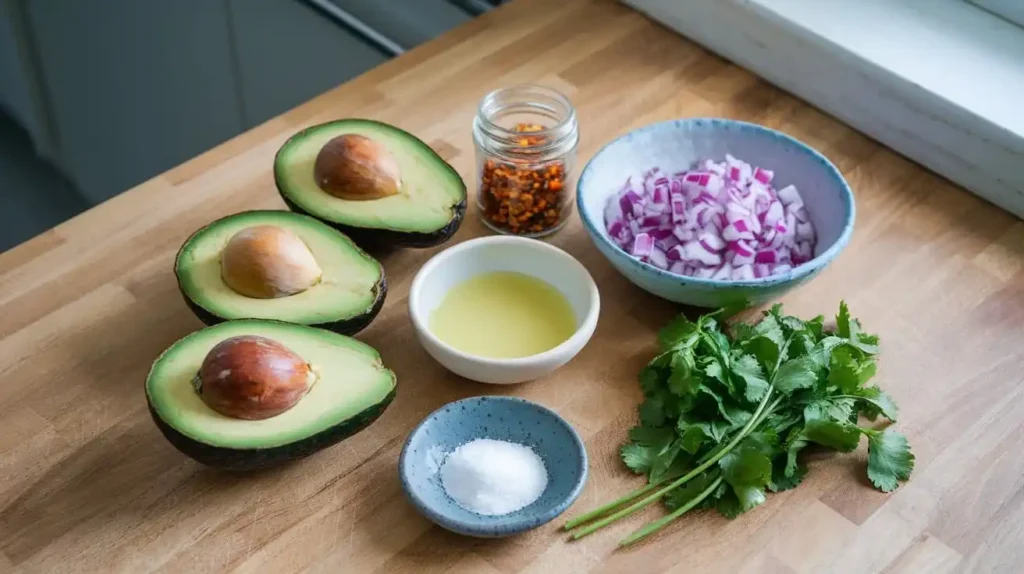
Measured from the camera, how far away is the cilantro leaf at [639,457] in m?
0.96

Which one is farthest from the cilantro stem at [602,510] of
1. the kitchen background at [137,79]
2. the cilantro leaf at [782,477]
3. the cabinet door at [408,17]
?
the kitchen background at [137,79]

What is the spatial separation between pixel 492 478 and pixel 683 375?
0.59 feet

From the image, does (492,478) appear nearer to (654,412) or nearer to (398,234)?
(654,412)

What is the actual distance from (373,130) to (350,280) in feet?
0.67

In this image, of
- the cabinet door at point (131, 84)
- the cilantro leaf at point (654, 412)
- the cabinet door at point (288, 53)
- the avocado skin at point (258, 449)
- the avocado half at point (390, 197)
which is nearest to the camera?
the avocado skin at point (258, 449)

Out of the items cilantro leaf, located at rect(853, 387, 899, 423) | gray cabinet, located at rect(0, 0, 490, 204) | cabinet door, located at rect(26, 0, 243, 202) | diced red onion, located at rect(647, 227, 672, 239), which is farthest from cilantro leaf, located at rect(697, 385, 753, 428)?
cabinet door, located at rect(26, 0, 243, 202)

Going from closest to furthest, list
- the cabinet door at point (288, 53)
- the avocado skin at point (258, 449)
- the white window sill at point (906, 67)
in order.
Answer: the avocado skin at point (258, 449) < the white window sill at point (906, 67) < the cabinet door at point (288, 53)

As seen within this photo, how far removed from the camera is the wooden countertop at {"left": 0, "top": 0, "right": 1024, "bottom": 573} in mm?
912

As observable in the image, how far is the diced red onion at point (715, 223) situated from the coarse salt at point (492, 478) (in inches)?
10.2

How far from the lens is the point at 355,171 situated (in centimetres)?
109

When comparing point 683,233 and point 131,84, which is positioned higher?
point 683,233

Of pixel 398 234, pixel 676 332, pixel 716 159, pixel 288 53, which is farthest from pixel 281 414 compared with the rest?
pixel 288 53

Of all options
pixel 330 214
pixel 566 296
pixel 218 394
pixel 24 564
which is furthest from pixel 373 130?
pixel 24 564

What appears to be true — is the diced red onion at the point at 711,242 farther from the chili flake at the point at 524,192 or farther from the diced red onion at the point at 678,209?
the chili flake at the point at 524,192
